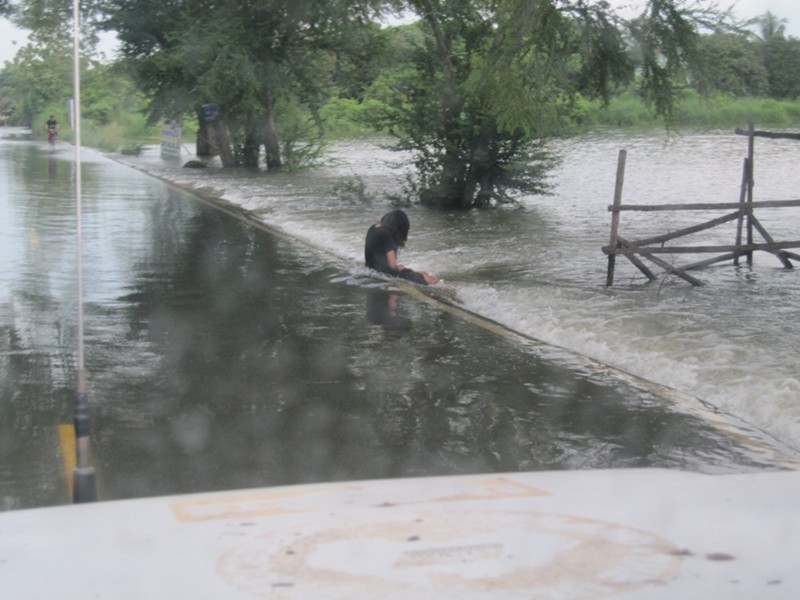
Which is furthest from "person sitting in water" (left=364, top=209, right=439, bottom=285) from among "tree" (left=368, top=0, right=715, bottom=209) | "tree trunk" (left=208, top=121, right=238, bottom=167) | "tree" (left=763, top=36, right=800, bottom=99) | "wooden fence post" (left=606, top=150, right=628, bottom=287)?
"tree trunk" (left=208, top=121, right=238, bottom=167)

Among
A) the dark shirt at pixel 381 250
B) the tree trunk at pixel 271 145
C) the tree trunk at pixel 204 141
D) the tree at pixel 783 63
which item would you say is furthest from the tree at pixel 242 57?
the dark shirt at pixel 381 250

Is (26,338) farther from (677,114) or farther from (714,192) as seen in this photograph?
(714,192)

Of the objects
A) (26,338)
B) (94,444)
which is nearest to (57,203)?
(26,338)

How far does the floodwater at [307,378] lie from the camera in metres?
6.64

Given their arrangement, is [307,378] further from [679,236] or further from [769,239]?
[769,239]

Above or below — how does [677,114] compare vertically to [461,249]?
above

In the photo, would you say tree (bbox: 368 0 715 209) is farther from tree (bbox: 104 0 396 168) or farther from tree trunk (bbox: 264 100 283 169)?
tree trunk (bbox: 264 100 283 169)

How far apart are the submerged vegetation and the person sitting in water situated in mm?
2938

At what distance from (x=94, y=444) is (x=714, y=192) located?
2473cm

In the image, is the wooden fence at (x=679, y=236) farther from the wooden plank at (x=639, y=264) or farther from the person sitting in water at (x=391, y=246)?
the person sitting in water at (x=391, y=246)

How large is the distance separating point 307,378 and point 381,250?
18.0 feet

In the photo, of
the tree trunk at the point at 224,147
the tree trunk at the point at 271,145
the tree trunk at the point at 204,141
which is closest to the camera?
the tree trunk at the point at 271,145

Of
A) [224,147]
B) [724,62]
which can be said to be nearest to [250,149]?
[224,147]

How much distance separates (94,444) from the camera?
6898 millimetres
